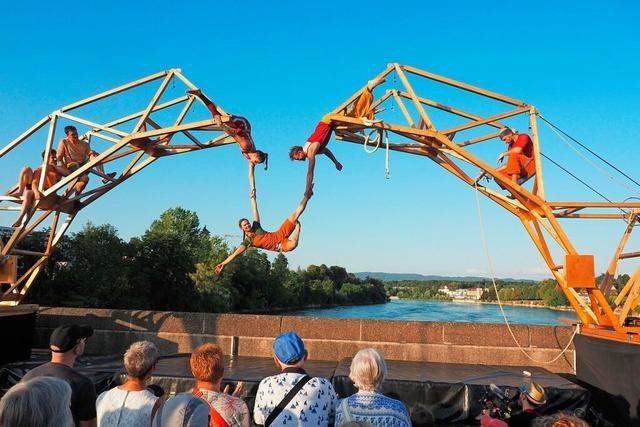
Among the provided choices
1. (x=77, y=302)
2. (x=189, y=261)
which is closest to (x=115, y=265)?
(x=77, y=302)

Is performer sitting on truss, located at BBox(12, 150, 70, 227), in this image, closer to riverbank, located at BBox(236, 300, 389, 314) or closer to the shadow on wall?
the shadow on wall

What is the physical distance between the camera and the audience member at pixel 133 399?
397 centimetres

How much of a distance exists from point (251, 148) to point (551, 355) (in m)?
6.47

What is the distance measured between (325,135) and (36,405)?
6.74 m

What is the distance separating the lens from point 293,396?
13.2ft

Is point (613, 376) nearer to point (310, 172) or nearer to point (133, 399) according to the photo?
point (310, 172)

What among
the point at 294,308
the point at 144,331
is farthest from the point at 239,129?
the point at 294,308

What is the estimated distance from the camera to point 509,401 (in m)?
7.39

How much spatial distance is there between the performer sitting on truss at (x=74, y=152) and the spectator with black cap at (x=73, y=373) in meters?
7.16

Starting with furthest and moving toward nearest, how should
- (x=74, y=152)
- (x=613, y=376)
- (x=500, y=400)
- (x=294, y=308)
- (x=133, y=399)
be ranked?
(x=294, y=308)
(x=74, y=152)
(x=613, y=376)
(x=500, y=400)
(x=133, y=399)

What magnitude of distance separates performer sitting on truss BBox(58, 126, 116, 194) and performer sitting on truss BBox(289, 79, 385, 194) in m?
4.45

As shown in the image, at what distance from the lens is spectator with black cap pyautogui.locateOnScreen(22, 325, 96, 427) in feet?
12.2

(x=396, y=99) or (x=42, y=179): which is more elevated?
(x=396, y=99)

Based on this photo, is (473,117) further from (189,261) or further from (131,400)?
(189,261)
